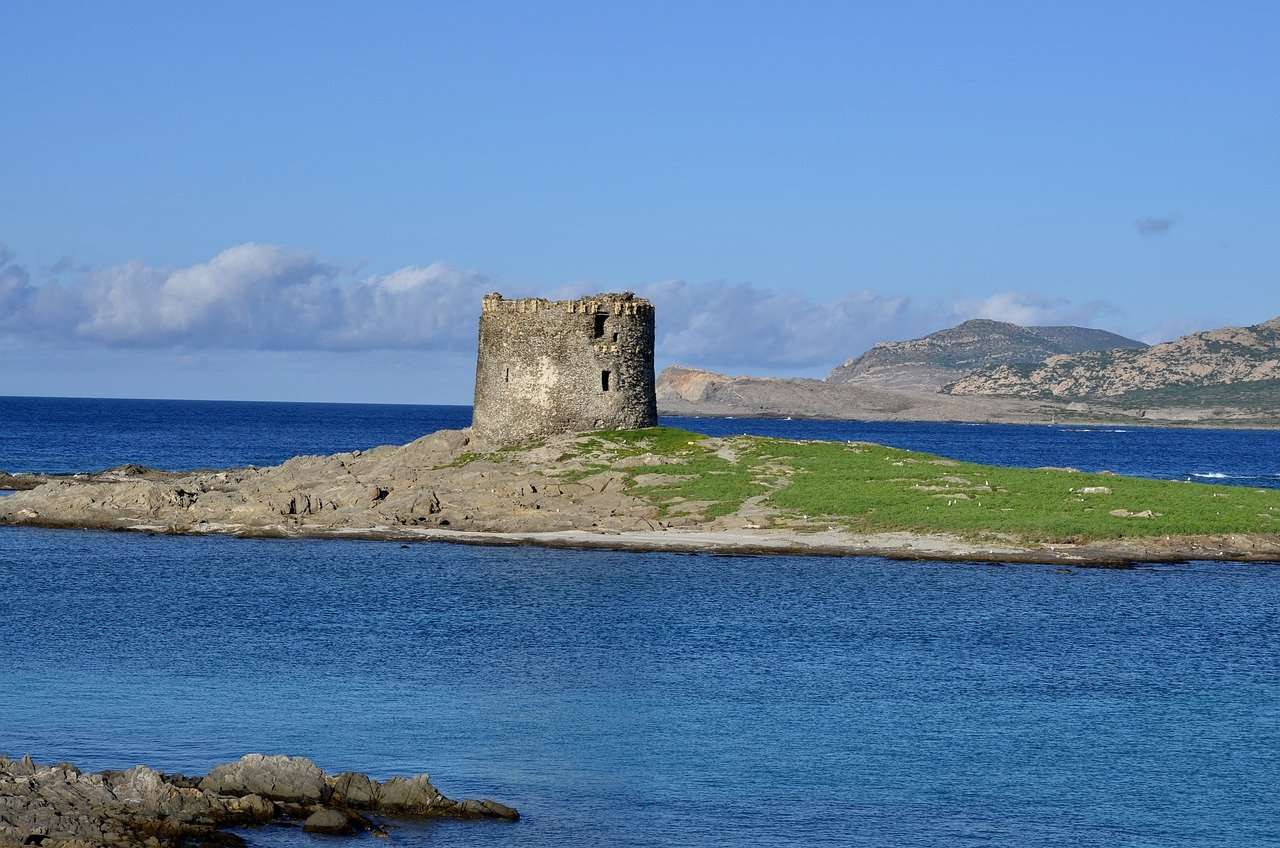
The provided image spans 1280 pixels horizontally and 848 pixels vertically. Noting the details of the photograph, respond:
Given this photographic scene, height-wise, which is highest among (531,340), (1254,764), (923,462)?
(531,340)

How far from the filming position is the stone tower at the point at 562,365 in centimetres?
6556

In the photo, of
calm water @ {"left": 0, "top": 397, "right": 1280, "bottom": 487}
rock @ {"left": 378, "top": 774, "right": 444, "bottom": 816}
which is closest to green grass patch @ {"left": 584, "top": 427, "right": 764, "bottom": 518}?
rock @ {"left": 378, "top": 774, "right": 444, "bottom": 816}

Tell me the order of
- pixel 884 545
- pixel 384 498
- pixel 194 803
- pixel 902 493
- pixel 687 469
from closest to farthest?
pixel 194 803 < pixel 884 545 < pixel 902 493 < pixel 384 498 < pixel 687 469

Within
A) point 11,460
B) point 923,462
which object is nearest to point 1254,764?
point 923,462

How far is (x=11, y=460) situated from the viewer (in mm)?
107625

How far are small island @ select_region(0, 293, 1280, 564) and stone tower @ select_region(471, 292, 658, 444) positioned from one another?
0.06 metres

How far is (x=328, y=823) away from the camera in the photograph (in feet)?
69.9

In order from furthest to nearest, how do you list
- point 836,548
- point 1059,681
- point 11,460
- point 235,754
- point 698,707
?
point 11,460 < point 836,548 < point 1059,681 < point 698,707 < point 235,754

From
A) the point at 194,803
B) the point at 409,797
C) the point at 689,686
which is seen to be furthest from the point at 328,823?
the point at 689,686

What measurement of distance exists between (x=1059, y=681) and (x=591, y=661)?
31.8 ft

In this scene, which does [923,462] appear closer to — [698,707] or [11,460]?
[698,707]

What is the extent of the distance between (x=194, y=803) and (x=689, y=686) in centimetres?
1233

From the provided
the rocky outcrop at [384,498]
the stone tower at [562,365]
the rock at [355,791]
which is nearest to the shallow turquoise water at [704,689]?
the rock at [355,791]

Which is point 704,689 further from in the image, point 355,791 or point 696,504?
point 696,504
